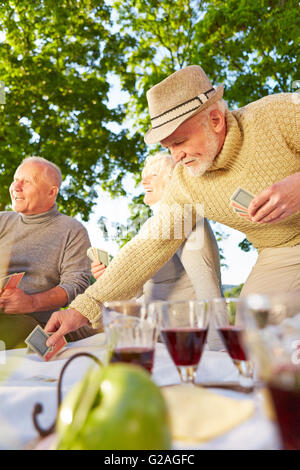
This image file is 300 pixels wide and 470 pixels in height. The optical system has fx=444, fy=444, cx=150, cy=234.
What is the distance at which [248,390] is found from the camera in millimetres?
1033

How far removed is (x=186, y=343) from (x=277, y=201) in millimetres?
1219

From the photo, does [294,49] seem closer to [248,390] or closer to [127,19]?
[127,19]

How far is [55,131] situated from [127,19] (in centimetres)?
369

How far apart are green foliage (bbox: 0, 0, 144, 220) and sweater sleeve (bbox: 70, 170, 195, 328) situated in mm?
7822

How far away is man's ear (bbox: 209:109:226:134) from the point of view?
9.24ft

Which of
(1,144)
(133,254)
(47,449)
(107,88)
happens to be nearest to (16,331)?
(133,254)

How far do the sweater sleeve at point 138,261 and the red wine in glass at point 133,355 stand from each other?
963 millimetres

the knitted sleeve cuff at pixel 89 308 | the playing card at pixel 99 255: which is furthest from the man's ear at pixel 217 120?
the knitted sleeve cuff at pixel 89 308

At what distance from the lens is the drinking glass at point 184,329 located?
3.61 feet

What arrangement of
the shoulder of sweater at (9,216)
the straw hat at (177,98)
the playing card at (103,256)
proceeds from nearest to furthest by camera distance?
the straw hat at (177,98), the playing card at (103,256), the shoulder of sweater at (9,216)

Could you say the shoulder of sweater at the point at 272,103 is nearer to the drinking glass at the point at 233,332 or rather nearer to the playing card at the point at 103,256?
the playing card at the point at 103,256

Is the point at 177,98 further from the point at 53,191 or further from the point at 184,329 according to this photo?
the point at 184,329

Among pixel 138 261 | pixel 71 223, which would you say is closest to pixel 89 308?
pixel 138 261
